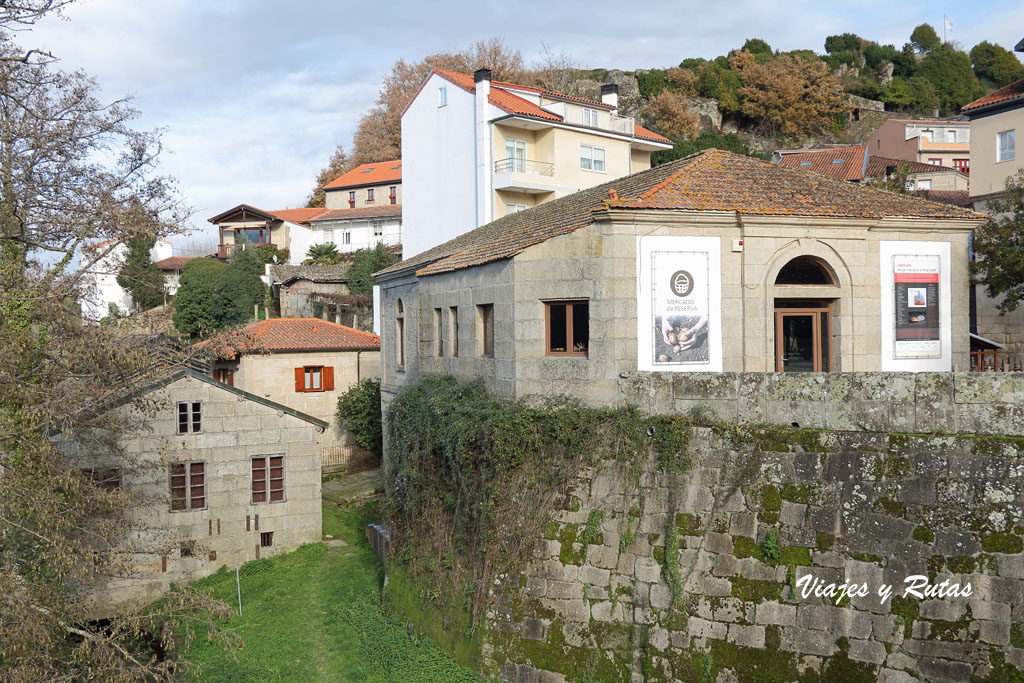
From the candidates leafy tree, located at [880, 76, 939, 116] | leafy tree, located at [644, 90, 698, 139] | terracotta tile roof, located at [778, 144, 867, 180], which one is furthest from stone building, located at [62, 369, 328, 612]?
leafy tree, located at [880, 76, 939, 116]

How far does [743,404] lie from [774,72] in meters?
72.0

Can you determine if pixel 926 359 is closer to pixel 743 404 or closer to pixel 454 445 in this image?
pixel 743 404

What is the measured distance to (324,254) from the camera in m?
54.8

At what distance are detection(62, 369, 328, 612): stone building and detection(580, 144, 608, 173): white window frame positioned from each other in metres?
18.0

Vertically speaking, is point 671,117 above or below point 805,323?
above

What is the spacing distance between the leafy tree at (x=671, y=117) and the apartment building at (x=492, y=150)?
3048cm

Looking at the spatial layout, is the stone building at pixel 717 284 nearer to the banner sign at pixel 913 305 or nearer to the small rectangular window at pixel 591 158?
the banner sign at pixel 913 305

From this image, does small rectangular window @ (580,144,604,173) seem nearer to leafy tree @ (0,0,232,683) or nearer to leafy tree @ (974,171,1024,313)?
leafy tree @ (974,171,1024,313)

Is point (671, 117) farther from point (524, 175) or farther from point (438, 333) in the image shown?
point (438, 333)

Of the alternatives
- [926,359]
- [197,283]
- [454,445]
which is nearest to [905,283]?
[926,359]

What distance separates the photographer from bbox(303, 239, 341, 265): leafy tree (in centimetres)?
5447

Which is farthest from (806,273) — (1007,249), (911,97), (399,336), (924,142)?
(911,97)

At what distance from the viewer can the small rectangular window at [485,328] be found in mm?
15852

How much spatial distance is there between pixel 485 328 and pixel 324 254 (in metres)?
40.7
